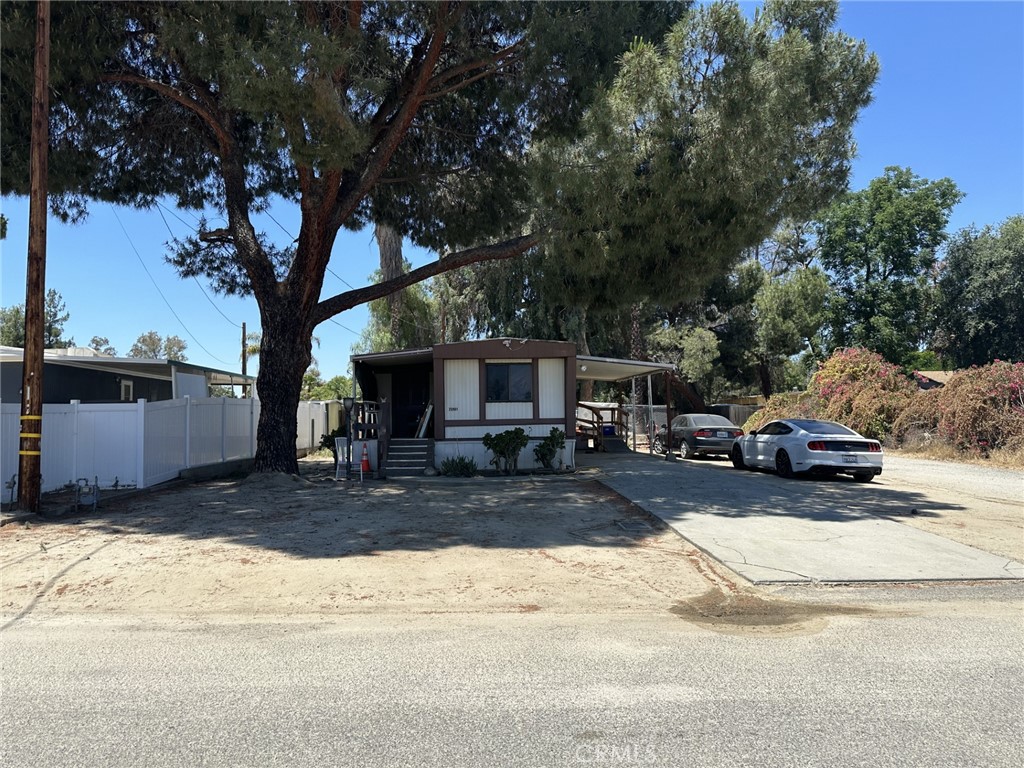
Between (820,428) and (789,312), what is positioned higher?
(789,312)

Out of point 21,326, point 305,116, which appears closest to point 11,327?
point 21,326

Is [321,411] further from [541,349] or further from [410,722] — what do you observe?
[410,722]

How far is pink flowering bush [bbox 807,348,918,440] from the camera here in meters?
24.0

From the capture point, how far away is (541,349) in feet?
59.2

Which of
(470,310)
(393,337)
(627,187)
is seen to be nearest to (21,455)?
(627,187)

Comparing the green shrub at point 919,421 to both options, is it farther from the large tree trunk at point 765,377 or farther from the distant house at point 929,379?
the large tree trunk at point 765,377

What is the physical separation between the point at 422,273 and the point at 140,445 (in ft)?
22.0

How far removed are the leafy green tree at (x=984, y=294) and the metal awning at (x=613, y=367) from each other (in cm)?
2157

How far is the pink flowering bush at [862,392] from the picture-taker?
24047 millimetres

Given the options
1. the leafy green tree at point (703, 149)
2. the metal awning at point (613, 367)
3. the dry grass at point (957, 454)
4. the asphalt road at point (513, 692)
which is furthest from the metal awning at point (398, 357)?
the dry grass at point (957, 454)

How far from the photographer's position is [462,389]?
18125mm

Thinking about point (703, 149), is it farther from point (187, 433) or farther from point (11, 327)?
point (11, 327)

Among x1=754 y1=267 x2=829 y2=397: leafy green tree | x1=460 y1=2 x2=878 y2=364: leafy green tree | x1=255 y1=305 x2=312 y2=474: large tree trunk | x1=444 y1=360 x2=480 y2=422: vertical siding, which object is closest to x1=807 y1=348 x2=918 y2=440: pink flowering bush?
x1=754 y1=267 x2=829 y2=397: leafy green tree

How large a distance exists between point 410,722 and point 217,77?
12.1 m
